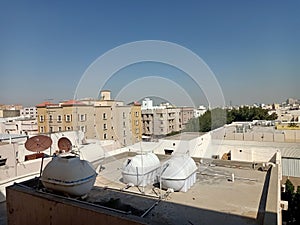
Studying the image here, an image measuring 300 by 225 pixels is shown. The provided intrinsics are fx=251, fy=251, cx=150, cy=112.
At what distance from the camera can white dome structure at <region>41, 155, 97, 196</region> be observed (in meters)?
4.45

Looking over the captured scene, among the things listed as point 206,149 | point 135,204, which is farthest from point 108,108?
point 206,149

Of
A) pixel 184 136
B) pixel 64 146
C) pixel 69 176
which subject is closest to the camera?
pixel 69 176

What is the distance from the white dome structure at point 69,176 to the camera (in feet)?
14.6

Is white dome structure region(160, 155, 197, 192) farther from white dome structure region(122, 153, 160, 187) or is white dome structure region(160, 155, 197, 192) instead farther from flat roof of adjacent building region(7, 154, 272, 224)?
white dome structure region(122, 153, 160, 187)

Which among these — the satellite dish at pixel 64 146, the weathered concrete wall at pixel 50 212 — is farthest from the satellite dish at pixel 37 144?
the weathered concrete wall at pixel 50 212

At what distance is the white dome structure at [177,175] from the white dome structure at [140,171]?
50 cm

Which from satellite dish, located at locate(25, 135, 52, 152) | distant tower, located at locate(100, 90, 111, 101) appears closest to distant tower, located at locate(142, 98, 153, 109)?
distant tower, located at locate(100, 90, 111, 101)

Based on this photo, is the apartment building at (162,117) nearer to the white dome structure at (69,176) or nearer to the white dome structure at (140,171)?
the white dome structure at (140,171)

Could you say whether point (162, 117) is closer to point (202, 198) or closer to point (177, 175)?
point (177, 175)

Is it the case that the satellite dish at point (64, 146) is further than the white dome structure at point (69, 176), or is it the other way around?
the satellite dish at point (64, 146)

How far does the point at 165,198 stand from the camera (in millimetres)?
5066

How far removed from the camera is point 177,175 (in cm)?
537

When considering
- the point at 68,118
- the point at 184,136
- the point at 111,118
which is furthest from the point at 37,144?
the point at 68,118

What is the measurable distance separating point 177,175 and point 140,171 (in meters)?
0.92
